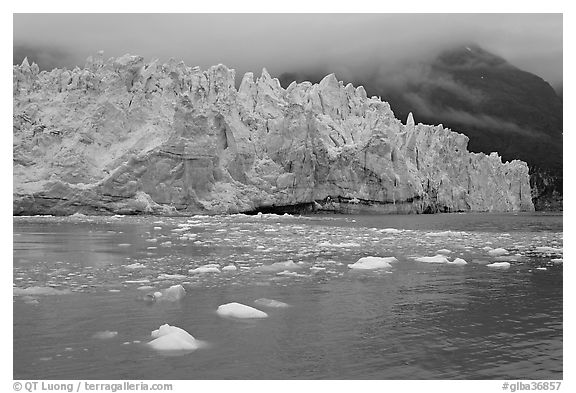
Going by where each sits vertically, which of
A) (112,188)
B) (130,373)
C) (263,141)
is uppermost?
(263,141)

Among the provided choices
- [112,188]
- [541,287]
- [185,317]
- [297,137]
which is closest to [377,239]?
[541,287]

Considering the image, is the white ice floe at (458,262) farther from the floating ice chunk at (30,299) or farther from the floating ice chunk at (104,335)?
the floating ice chunk at (30,299)

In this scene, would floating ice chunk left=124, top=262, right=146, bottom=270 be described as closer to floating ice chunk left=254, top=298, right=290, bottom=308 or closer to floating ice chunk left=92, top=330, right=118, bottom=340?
floating ice chunk left=254, top=298, right=290, bottom=308

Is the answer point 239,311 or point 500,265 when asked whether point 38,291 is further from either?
point 500,265

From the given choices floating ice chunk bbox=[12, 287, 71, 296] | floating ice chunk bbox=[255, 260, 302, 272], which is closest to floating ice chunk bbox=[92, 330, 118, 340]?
floating ice chunk bbox=[12, 287, 71, 296]

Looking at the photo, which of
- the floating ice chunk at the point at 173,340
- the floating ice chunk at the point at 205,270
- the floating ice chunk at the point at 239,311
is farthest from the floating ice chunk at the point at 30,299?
the floating ice chunk at the point at 205,270

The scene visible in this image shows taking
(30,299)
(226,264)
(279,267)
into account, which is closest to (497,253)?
(279,267)

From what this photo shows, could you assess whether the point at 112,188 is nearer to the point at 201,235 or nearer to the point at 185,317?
the point at 201,235

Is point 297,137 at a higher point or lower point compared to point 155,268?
higher
